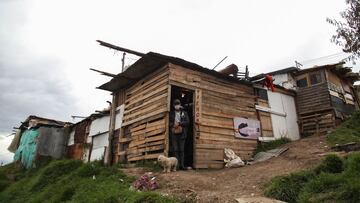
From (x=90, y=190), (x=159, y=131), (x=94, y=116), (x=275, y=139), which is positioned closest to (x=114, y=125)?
(x=94, y=116)

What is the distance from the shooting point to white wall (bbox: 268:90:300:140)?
14.1m

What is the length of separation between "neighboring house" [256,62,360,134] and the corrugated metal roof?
5306 mm

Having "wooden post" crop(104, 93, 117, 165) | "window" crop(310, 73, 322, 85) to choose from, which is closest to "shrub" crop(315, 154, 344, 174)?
"wooden post" crop(104, 93, 117, 165)

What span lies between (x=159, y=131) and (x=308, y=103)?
10.2 m

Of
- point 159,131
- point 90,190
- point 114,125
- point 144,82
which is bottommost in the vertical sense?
A: point 90,190

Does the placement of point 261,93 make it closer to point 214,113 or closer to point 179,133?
point 214,113

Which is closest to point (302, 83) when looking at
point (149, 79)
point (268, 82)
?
point (268, 82)

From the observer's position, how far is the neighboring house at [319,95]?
1550cm

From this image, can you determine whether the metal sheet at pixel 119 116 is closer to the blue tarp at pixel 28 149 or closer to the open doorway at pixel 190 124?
the open doorway at pixel 190 124

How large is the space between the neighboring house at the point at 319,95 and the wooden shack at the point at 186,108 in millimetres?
4896

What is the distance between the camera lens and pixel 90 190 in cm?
744

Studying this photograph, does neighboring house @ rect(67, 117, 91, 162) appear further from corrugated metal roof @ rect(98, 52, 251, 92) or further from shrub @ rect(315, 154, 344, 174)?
shrub @ rect(315, 154, 344, 174)

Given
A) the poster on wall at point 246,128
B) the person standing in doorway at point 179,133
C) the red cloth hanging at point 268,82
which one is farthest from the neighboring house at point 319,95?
the person standing in doorway at point 179,133

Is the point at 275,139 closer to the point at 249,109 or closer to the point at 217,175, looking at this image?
the point at 249,109
